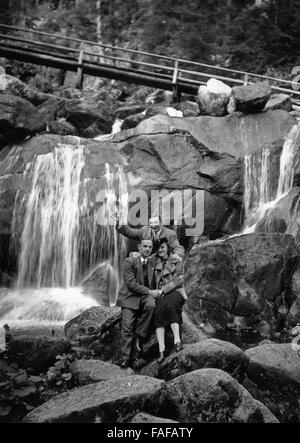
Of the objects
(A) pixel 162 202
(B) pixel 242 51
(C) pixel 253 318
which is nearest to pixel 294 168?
(A) pixel 162 202

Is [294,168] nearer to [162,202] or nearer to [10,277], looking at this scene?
[162,202]

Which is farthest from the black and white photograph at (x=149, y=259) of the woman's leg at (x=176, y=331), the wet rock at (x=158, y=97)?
the wet rock at (x=158, y=97)

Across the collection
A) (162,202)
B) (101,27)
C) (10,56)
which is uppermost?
(101,27)

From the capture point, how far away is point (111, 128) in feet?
49.3

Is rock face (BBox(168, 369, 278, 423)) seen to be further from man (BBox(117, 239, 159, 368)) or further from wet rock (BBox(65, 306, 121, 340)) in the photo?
wet rock (BBox(65, 306, 121, 340))

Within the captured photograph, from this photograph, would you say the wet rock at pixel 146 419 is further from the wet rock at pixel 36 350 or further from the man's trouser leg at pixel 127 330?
the wet rock at pixel 36 350

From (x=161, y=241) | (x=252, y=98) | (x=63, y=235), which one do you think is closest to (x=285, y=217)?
(x=252, y=98)

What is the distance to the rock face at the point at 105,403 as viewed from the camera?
13.4 feet

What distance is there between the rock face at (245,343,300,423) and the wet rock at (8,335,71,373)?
2.50 m

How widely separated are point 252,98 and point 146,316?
28.3 feet

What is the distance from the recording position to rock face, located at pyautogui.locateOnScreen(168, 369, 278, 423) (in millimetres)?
4332

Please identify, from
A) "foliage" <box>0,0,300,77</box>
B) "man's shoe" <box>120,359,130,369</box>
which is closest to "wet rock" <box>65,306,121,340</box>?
"man's shoe" <box>120,359,130,369</box>

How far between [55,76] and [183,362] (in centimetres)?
2317

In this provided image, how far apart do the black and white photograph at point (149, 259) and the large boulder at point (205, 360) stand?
17 mm
